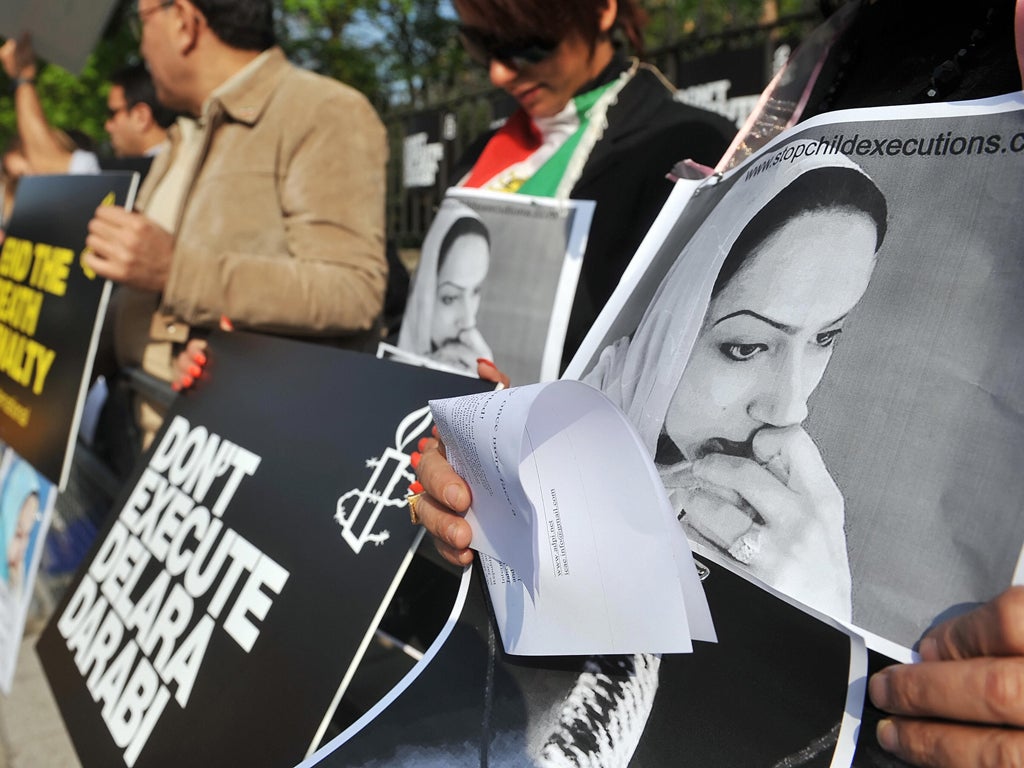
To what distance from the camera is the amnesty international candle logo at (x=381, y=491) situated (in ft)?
3.42

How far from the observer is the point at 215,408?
1.51 meters

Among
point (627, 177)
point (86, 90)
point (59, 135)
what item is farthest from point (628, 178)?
point (86, 90)

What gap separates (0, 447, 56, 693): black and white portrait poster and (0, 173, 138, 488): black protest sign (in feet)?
0.25

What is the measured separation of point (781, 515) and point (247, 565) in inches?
33.0

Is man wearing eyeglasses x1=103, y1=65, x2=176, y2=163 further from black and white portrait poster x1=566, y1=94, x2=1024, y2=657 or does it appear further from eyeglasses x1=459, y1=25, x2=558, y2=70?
black and white portrait poster x1=566, y1=94, x2=1024, y2=657

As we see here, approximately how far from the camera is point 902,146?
625 millimetres

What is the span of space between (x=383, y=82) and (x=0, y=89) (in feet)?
17.8

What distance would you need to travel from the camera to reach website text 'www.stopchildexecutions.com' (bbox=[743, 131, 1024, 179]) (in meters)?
0.57

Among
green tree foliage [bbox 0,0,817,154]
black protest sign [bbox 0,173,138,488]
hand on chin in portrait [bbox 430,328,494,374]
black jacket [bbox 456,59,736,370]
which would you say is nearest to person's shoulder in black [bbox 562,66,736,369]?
black jacket [bbox 456,59,736,370]

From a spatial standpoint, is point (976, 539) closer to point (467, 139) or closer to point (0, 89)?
point (467, 139)

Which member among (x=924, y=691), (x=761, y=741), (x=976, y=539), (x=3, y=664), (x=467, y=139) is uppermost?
(x=467, y=139)

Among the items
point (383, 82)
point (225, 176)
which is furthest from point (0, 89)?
point (225, 176)

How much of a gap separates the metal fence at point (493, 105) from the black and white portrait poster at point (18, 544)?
1969 mm

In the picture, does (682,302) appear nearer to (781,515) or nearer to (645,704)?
(781,515)
